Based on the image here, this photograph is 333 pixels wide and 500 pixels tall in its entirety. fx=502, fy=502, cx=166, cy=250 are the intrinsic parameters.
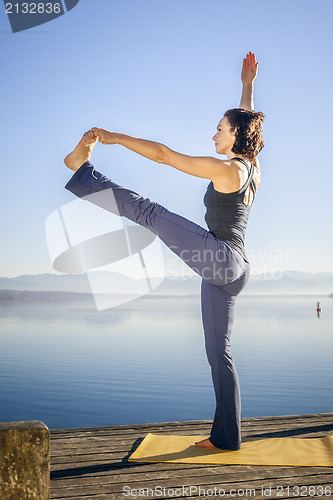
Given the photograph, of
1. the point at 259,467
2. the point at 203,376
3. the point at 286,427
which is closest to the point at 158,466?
the point at 259,467

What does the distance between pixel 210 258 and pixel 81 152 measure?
95cm

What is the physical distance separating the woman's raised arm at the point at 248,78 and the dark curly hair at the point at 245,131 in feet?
1.66

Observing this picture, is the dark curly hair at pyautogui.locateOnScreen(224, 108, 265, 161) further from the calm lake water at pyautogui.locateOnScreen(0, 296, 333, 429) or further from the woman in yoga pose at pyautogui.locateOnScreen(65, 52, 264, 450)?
the calm lake water at pyautogui.locateOnScreen(0, 296, 333, 429)

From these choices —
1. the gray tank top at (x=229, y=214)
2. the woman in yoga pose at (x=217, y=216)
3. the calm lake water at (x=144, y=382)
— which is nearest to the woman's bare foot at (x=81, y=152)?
the woman in yoga pose at (x=217, y=216)

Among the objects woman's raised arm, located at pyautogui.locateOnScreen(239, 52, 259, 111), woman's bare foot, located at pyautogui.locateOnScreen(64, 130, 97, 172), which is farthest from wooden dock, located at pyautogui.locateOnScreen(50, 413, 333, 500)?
woman's raised arm, located at pyautogui.locateOnScreen(239, 52, 259, 111)

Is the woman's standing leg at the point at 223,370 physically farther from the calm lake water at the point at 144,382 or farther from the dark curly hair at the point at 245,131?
the calm lake water at the point at 144,382

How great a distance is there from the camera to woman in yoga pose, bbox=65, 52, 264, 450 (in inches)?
108

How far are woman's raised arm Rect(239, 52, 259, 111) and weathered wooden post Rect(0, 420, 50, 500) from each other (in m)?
2.72

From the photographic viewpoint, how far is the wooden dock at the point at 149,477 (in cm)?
234

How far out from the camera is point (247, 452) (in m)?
2.93

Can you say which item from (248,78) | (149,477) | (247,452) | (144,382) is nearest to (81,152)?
(248,78)

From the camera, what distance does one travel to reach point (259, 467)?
2.70 meters

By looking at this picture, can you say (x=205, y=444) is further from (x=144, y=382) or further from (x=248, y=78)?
(x=144, y=382)

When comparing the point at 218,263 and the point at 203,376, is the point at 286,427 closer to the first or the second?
the point at 218,263
